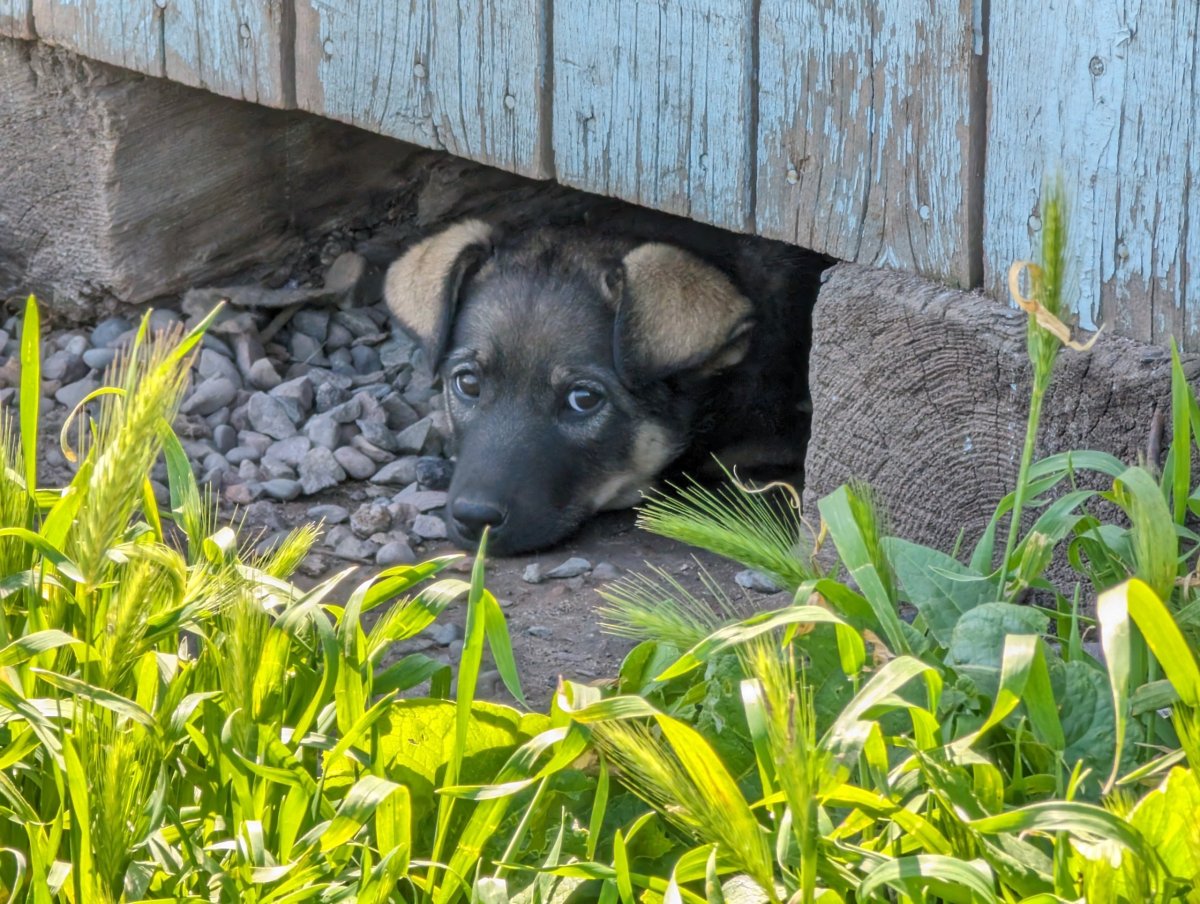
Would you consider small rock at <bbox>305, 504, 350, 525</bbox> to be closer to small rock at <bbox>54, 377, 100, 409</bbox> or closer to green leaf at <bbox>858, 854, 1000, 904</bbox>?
small rock at <bbox>54, 377, 100, 409</bbox>

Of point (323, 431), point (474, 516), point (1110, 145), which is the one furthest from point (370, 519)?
point (1110, 145)

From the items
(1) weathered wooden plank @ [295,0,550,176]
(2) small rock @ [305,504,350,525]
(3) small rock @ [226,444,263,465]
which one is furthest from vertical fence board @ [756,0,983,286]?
(3) small rock @ [226,444,263,465]

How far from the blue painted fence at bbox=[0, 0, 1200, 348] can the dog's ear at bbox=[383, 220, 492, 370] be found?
2.21ft

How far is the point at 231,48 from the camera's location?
3.94m

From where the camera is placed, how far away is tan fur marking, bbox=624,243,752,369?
401 cm

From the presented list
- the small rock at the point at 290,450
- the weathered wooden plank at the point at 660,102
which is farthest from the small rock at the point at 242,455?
the weathered wooden plank at the point at 660,102

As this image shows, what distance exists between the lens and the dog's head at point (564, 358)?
3969 mm

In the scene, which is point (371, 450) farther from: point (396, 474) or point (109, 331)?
point (109, 331)

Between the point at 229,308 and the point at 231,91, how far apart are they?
0.90 meters

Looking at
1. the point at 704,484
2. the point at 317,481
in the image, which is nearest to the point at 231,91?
the point at 317,481

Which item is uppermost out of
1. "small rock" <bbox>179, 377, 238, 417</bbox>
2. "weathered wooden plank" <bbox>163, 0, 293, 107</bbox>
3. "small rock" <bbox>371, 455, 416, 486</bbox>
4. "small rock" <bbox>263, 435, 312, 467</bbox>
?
"weathered wooden plank" <bbox>163, 0, 293, 107</bbox>

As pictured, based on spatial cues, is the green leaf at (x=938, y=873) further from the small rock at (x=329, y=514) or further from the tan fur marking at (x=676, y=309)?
the tan fur marking at (x=676, y=309)

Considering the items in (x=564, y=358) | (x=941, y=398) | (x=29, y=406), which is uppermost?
(x=29, y=406)

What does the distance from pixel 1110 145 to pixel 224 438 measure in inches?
99.5
